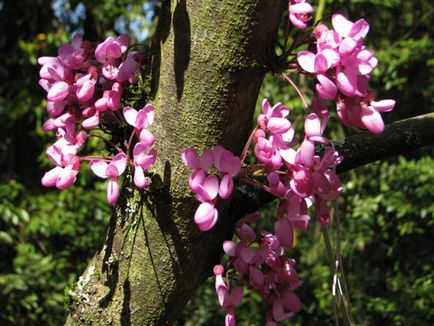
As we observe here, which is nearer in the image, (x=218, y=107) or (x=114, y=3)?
(x=218, y=107)

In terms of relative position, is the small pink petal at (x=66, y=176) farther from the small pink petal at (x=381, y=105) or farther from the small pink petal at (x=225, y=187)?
the small pink petal at (x=381, y=105)

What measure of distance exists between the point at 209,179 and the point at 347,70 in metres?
0.19

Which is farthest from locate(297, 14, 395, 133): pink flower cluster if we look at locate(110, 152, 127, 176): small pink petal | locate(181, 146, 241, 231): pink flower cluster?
locate(110, 152, 127, 176): small pink petal

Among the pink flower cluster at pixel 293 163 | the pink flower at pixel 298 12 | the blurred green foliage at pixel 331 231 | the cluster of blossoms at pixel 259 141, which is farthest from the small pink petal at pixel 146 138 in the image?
the blurred green foliage at pixel 331 231

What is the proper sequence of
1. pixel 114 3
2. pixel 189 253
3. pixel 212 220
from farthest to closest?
pixel 114 3, pixel 189 253, pixel 212 220

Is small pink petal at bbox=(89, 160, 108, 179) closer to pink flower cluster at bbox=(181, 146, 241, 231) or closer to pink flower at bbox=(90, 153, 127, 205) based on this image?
pink flower at bbox=(90, 153, 127, 205)

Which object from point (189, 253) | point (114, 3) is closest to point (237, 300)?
point (189, 253)

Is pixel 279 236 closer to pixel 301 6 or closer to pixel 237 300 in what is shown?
pixel 237 300

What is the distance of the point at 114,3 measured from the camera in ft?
9.32

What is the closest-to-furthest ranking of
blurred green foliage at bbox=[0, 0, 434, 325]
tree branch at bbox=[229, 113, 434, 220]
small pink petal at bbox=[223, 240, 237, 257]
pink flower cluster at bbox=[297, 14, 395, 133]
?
pink flower cluster at bbox=[297, 14, 395, 133]
small pink petal at bbox=[223, 240, 237, 257]
tree branch at bbox=[229, 113, 434, 220]
blurred green foliage at bbox=[0, 0, 434, 325]

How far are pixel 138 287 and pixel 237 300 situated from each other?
125 mm

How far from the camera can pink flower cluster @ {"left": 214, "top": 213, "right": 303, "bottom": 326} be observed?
739 mm

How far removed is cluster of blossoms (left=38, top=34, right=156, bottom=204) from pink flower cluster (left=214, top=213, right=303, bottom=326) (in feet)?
0.48

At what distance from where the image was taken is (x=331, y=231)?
230 cm
